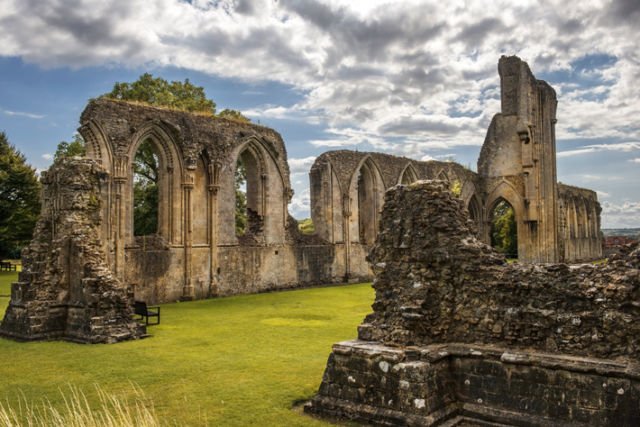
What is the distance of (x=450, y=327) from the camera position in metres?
6.82

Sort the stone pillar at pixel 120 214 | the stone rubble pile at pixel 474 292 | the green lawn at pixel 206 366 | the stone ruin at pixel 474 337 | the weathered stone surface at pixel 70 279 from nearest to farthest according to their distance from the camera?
1. the stone ruin at pixel 474 337
2. the stone rubble pile at pixel 474 292
3. the green lawn at pixel 206 366
4. the weathered stone surface at pixel 70 279
5. the stone pillar at pixel 120 214

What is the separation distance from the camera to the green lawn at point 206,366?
22.4 feet

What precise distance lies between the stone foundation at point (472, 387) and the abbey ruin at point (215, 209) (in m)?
1.79

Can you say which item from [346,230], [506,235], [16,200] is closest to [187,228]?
[346,230]

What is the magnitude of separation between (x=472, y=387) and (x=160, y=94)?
30.0 meters

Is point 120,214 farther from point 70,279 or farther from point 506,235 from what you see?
point 506,235

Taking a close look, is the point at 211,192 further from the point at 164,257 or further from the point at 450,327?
the point at 450,327

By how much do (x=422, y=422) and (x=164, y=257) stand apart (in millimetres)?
14141

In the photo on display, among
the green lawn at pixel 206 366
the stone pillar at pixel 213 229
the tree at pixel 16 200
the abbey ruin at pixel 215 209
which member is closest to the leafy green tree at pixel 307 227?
the abbey ruin at pixel 215 209

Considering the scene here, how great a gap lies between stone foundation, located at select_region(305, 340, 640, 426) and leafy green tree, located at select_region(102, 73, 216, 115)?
1076 inches

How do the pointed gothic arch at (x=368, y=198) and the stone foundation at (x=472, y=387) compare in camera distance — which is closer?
the stone foundation at (x=472, y=387)

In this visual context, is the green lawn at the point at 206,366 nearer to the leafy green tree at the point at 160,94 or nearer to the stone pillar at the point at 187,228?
the stone pillar at the point at 187,228

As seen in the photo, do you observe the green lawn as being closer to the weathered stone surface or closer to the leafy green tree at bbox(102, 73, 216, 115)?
the weathered stone surface

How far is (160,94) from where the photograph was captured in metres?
33.0
